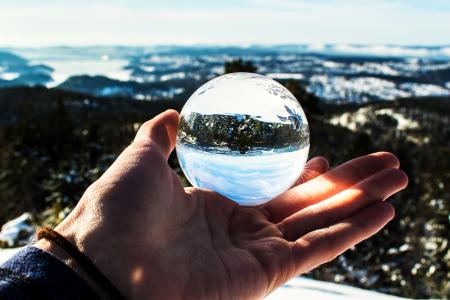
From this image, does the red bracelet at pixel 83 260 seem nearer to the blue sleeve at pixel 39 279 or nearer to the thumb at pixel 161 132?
the blue sleeve at pixel 39 279

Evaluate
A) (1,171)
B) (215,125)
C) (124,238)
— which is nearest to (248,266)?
(124,238)

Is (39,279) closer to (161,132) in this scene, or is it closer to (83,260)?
(83,260)

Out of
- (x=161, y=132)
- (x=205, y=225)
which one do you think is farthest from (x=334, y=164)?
(x=205, y=225)

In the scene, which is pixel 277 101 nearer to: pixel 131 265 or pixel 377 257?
pixel 131 265

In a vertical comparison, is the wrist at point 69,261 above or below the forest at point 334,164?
above

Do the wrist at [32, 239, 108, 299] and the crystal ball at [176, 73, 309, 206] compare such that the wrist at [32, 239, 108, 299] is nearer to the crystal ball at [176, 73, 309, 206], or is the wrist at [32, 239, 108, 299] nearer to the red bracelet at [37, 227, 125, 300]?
the red bracelet at [37, 227, 125, 300]

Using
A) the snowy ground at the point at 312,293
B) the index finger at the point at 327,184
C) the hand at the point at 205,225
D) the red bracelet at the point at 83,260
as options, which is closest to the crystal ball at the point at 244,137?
the hand at the point at 205,225

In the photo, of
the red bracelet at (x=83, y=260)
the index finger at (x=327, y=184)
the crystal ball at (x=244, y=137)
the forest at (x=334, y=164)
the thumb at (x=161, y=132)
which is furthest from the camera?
the forest at (x=334, y=164)
